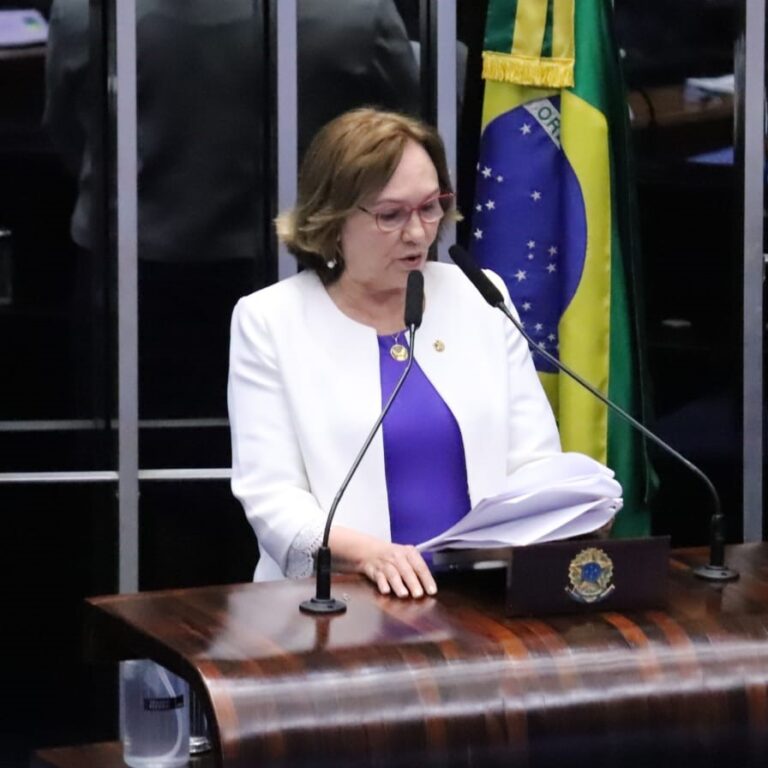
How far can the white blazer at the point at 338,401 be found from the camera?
2391mm

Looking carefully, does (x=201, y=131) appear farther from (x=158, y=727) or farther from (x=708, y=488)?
(x=158, y=727)

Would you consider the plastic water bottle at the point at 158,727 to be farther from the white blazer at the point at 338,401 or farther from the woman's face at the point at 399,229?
the woman's face at the point at 399,229

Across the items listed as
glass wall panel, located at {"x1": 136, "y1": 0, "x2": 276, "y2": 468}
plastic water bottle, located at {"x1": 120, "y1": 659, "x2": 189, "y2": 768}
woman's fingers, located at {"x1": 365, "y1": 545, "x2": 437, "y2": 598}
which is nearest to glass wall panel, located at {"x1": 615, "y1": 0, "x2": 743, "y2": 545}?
glass wall panel, located at {"x1": 136, "y1": 0, "x2": 276, "y2": 468}

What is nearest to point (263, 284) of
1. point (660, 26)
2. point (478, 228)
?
point (478, 228)

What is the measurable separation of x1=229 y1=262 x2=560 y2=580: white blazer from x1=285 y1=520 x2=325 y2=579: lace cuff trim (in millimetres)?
12

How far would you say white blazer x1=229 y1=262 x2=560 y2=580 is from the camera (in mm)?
2391

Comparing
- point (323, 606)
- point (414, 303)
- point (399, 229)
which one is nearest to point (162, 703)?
point (323, 606)

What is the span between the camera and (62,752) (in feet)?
6.55

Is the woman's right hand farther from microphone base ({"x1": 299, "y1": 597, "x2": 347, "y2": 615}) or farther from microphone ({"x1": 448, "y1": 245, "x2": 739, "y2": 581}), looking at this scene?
microphone ({"x1": 448, "y1": 245, "x2": 739, "y2": 581})

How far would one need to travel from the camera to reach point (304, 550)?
7.52 feet

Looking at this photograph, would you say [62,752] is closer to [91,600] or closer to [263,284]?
[91,600]

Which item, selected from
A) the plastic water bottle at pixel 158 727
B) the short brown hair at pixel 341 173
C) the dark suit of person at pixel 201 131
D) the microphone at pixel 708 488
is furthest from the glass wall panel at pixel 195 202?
the plastic water bottle at pixel 158 727

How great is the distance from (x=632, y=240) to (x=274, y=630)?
2.05m

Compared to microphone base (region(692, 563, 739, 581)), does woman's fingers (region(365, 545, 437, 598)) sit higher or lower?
higher
